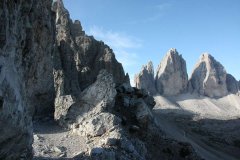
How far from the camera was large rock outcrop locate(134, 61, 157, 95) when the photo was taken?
176 metres

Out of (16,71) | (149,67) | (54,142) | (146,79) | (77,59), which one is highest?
(149,67)

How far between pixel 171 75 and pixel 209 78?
66.4 ft

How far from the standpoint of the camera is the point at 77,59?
5703 centimetres

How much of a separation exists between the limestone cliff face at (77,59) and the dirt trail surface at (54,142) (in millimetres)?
7987

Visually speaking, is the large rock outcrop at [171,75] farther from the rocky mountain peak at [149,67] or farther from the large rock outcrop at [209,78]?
the large rock outcrop at [209,78]

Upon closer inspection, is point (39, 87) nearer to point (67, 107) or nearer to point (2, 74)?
point (67, 107)

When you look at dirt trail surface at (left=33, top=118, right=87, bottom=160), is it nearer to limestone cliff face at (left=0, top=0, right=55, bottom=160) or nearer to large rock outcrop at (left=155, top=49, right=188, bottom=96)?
limestone cliff face at (left=0, top=0, right=55, bottom=160)

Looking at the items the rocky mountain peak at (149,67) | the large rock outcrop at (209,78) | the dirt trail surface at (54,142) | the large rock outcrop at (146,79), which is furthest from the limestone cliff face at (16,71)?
the large rock outcrop at (209,78)

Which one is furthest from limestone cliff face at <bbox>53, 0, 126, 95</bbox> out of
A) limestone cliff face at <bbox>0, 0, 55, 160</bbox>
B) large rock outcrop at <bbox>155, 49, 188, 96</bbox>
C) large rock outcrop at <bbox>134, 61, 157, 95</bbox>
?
large rock outcrop at <bbox>155, 49, 188, 96</bbox>

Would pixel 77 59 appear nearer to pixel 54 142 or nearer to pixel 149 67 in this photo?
pixel 54 142

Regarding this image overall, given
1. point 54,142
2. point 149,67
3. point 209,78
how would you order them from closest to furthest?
point 54,142
point 149,67
point 209,78

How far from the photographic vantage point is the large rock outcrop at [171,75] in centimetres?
18538

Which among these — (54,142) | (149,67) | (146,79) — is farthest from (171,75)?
(54,142)

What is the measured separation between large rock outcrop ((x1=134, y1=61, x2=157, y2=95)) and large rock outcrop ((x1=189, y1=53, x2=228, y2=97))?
75.3ft
